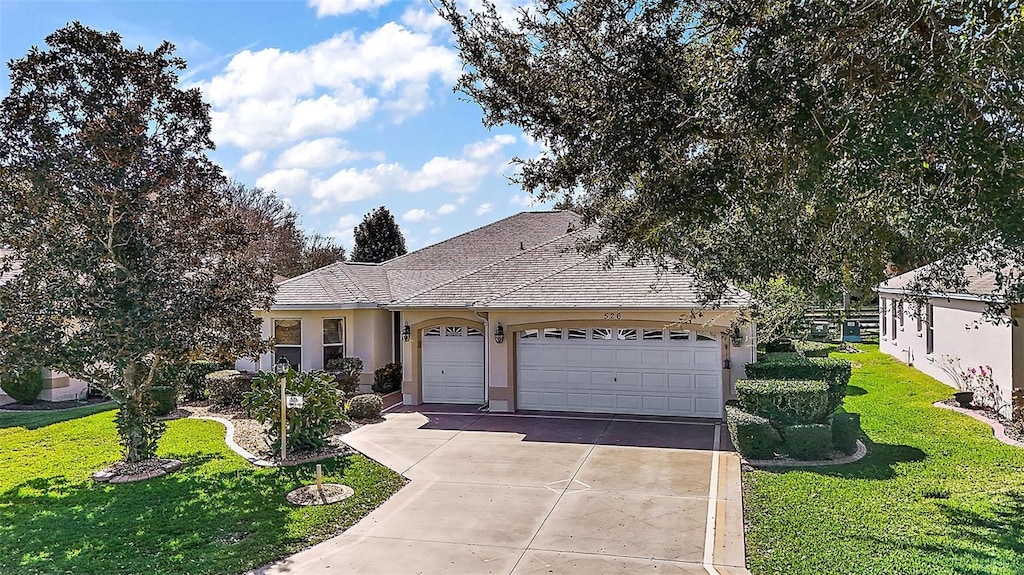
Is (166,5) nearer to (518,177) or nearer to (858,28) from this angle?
(518,177)

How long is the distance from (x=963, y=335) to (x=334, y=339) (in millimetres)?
17186

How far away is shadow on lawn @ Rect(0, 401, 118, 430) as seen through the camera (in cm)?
1659

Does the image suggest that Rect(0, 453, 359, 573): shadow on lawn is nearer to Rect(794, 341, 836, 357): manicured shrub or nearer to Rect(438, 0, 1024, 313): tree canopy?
Rect(438, 0, 1024, 313): tree canopy

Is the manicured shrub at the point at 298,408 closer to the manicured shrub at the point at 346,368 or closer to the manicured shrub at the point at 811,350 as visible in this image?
the manicured shrub at the point at 346,368

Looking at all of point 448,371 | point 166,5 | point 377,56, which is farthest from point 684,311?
point 166,5

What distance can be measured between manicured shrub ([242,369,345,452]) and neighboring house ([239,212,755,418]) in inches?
172

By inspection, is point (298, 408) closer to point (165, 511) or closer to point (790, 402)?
point (165, 511)

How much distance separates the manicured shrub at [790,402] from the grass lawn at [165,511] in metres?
6.41

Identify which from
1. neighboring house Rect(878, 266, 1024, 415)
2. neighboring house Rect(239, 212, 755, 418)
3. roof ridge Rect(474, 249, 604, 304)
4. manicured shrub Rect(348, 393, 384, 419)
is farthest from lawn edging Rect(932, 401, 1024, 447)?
manicured shrub Rect(348, 393, 384, 419)

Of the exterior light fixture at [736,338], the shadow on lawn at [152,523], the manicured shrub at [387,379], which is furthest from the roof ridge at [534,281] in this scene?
the shadow on lawn at [152,523]

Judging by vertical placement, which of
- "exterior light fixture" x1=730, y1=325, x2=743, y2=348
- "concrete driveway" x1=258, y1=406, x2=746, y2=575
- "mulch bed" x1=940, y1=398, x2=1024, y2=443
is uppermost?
"exterior light fixture" x1=730, y1=325, x2=743, y2=348

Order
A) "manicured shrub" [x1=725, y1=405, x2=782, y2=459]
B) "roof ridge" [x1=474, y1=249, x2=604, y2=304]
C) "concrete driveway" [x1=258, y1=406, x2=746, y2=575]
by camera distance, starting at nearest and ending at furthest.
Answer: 1. "concrete driveway" [x1=258, y1=406, x2=746, y2=575]
2. "manicured shrub" [x1=725, y1=405, x2=782, y2=459]
3. "roof ridge" [x1=474, y1=249, x2=604, y2=304]

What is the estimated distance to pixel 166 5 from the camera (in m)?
9.84

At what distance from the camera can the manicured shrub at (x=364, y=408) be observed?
1619 centimetres
